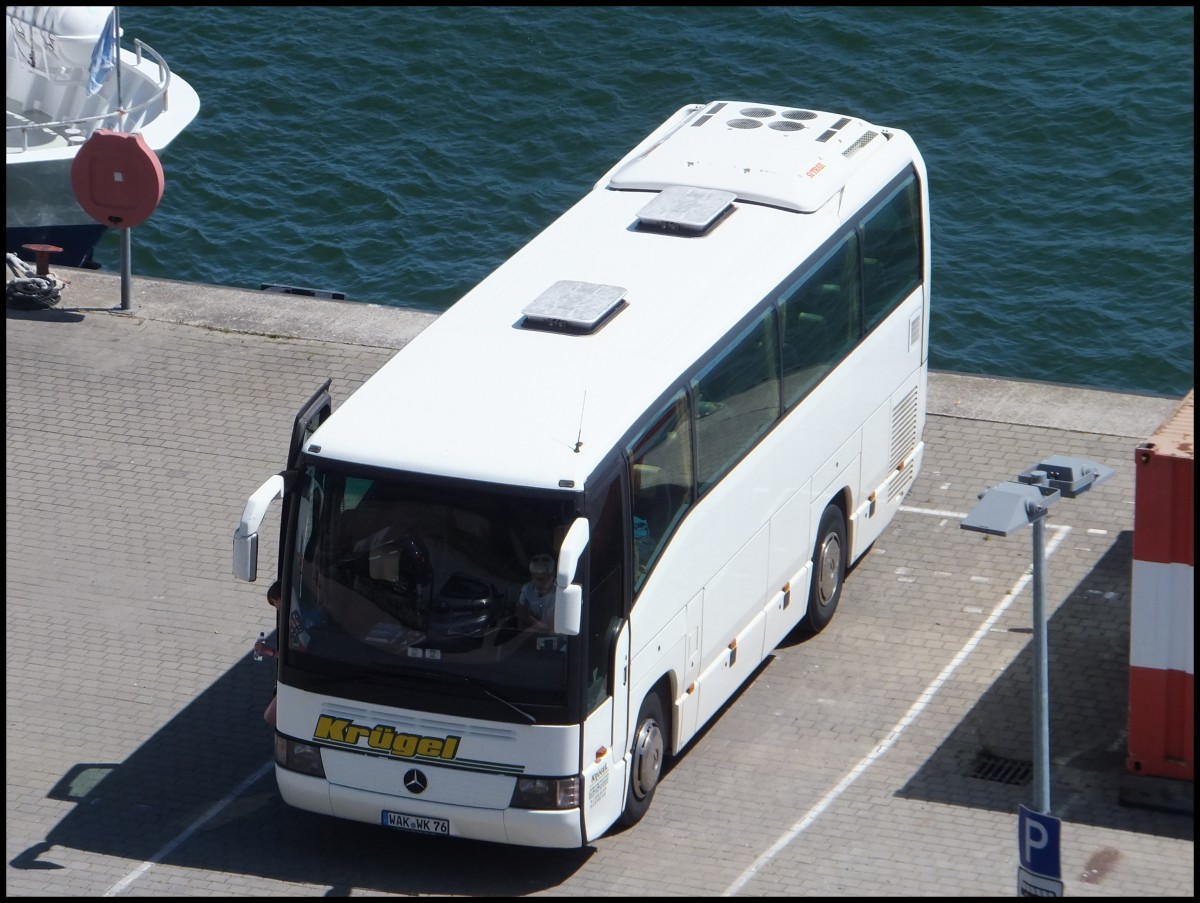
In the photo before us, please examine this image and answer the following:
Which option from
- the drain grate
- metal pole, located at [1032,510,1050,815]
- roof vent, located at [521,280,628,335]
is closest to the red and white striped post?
the drain grate

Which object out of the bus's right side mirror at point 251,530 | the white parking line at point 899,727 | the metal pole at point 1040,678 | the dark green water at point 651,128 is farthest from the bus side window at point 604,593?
the dark green water at point 651,128

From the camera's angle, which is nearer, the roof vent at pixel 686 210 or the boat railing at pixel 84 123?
the roof vent at pixel 686 210

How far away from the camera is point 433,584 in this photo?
11.1m

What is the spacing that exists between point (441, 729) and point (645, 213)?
426cm

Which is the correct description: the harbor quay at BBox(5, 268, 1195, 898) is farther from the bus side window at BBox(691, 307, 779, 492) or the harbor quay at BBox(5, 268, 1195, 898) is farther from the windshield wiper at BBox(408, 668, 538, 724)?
the bus side window at BBox(691, 307, 779, 492)

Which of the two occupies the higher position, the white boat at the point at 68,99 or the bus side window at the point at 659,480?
the bus side window at the point at 659,480

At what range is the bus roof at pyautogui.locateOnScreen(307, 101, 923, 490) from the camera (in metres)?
11.2

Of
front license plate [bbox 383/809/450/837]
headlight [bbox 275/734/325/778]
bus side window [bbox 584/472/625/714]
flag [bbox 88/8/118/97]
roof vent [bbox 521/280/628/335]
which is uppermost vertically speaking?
roof vent [bbox 521/280/628/335]

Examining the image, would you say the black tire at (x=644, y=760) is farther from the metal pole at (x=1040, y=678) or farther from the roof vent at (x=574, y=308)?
the metal pole at (x=1040, y=678)

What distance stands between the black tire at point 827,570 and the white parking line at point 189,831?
4.01 meters

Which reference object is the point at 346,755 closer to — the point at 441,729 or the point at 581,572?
the point at 441,729

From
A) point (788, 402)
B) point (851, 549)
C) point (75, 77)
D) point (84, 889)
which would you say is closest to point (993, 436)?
point (851, 549)

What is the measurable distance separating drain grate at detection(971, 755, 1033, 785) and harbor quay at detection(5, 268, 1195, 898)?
0.02 m

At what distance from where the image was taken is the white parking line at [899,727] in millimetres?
12008
